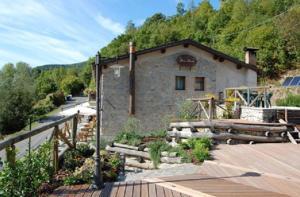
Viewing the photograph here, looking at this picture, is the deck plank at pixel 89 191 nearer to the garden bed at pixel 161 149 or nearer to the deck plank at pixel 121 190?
the deck plank at pixel 121 190

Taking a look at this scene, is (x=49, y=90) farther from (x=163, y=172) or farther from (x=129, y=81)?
(x=163, y=172)

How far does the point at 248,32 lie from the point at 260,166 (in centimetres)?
3104

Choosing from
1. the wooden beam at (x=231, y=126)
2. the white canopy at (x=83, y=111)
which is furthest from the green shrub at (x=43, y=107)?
the wooden beam at (x=231, y=126)

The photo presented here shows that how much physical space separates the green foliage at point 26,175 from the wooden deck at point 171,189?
0.38 metres

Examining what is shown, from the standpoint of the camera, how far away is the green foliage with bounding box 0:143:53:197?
4.40 metres

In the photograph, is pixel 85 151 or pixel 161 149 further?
pixel 161 149

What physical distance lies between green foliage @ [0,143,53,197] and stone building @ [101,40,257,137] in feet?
35.8

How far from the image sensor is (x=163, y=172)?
6.45 metres

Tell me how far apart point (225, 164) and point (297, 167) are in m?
1.47

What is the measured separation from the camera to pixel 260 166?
6918 mm

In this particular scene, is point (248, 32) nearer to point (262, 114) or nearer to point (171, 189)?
point (262, 114)

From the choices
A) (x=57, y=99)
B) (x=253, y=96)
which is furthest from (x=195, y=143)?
(x=57, y=99)

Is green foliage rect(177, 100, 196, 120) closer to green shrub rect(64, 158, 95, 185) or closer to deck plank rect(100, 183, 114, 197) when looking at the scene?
green shrub rect(64, 158, 95, 185)

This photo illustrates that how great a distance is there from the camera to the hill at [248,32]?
29.1m
